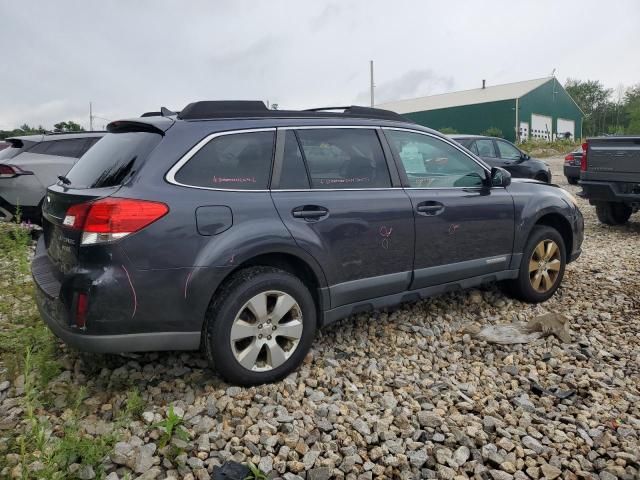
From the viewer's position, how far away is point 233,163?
3318 millimetres

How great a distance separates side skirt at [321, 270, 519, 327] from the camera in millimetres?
3675

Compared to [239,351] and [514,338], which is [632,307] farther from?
[239,351]

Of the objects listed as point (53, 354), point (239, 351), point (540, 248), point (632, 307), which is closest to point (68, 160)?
point (53, 354)

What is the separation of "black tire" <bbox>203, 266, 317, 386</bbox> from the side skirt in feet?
0.83

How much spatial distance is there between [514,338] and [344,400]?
5.36 feet

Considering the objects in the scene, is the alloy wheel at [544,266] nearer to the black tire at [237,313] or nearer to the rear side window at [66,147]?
the black tire at [237,313]

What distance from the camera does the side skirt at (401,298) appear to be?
3.67 m

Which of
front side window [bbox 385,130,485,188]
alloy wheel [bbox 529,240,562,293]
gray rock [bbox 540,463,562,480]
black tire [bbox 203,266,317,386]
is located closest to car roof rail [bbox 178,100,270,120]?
black tire [bbox 203,266,317,386]

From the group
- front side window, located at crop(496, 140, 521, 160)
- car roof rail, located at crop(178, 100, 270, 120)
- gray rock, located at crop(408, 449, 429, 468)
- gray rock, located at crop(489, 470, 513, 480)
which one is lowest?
gray rock, located at crop(489, 470, 513, 480)

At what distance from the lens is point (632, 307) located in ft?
16.2

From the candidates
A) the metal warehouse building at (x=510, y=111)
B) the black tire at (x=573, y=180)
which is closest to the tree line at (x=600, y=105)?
the metal warehouse building at (x=510, y=111)

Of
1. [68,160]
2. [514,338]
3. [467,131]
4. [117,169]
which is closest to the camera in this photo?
[117,169]

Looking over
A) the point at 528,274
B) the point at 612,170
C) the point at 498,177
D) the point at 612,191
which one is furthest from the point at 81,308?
the point at 612,170

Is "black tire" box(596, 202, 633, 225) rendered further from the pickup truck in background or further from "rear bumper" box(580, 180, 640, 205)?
"rear bumper" box(580, 180, 640, 205)
